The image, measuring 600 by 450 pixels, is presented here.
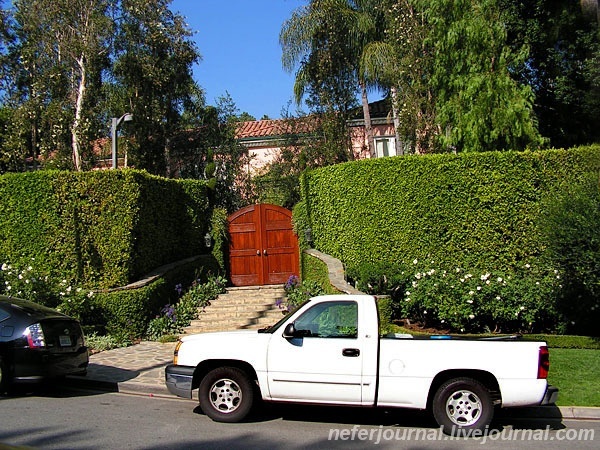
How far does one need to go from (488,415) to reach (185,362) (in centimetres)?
366

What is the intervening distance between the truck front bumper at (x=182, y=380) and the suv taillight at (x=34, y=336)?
245 cm

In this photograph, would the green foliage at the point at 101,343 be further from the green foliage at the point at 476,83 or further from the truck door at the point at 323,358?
the green foliage at the point at 476,83

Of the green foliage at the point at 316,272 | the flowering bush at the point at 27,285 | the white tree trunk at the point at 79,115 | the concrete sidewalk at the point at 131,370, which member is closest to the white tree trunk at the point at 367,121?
the green foliage at the point at 316,272

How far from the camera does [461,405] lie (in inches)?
266

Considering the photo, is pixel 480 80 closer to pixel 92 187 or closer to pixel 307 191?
pixel 307 191

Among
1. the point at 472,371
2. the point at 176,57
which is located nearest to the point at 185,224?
the point at 176,57

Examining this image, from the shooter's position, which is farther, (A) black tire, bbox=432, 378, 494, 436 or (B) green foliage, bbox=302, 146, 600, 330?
(B) green foliage, bbox=302, 146, 600, 330

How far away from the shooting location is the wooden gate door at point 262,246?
1853 centimetres

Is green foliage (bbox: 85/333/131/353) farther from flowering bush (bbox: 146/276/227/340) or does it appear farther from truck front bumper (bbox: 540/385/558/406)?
truck front bumper (bbox: 540/385/558/406)

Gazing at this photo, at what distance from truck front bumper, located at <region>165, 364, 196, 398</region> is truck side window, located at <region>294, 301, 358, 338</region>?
1.45 meters

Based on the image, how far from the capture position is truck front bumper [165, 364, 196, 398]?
7160 mm

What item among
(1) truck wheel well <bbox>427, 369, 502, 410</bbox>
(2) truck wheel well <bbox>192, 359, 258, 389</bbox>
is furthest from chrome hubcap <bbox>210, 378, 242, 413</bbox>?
(1) truck wheel well <bbox>427, 369, 502, 410</bbox>


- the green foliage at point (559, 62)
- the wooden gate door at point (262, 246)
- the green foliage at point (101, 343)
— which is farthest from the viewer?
A: the wooden gate door at point (262, 246)

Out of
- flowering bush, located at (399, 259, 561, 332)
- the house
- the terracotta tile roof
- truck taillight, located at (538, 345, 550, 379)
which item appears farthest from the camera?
the house
